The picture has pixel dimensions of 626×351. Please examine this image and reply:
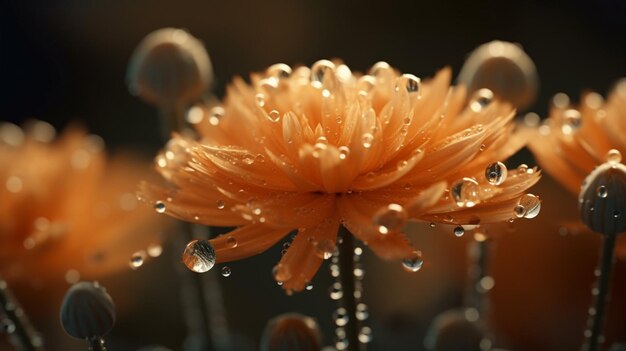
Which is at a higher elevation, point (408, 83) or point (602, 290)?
point (408, 83)

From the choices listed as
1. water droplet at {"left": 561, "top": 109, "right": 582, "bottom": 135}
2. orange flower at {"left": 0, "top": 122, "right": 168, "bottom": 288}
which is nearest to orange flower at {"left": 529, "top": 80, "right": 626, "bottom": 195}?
water droplet at {"left": 561, "top": 109, "right": 582, "bottom": 135}

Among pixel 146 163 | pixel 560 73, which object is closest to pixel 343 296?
pixel 146 163

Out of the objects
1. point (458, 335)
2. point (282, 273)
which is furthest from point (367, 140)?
point (458, 335)

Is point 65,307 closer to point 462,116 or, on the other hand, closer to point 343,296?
point 343,296

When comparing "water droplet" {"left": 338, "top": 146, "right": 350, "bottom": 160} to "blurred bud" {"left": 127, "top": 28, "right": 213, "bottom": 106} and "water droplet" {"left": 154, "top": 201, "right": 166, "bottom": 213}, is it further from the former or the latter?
"blurred bud" {"left": 127, "top": 28, "right": 213, "bottom": 106}

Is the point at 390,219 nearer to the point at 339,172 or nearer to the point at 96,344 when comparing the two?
the point at 339,172

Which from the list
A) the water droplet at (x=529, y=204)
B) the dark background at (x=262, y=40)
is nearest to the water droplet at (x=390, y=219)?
the water droplet at (x=529, y=204)

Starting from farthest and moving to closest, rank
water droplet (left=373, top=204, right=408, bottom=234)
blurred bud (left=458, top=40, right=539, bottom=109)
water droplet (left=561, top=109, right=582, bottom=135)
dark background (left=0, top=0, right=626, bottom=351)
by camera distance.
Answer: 1. dark background (left=0, top=0, right=626, bottom=351)
2. blurred bud (left=458, top=40, right=539, bottom=109)
3. water droplet (left=561, top=109, right=582, bottom=135)
4. water droplet (left=373, top=204, right=408, bottom=234)
